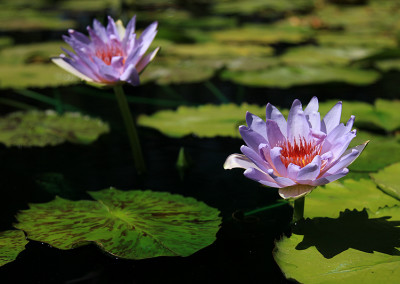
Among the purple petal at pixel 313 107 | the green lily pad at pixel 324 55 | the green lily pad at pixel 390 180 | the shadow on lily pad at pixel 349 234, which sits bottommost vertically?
the shadow on lily pad at pixel 349 234

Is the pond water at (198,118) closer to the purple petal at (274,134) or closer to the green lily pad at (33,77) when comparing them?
the green lily pad at (33,77)

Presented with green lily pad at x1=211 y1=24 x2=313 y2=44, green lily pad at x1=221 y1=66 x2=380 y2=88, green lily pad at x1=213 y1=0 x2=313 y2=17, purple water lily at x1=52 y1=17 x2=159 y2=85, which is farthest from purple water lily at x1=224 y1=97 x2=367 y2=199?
green lily pad at x1=213 y1=0 x2=313 y2=17

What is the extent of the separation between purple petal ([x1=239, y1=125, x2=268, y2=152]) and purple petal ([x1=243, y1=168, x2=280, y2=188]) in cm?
7

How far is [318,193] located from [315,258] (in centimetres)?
32

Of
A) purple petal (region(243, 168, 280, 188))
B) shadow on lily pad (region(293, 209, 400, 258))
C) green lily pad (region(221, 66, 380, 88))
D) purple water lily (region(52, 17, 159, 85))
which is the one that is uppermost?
purple water lily (region(52, 17, 159, 85))

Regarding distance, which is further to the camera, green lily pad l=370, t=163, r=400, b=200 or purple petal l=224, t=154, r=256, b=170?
green lily pad l=370, t=163, r=400, b=200

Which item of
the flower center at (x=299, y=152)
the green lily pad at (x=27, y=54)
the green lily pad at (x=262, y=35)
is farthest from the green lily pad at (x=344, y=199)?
the green lily pad at (x=262, y=35)

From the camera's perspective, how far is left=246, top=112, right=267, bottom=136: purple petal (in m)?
0.96

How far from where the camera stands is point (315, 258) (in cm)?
89

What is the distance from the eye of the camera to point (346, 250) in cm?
91

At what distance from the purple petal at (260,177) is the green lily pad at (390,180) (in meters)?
0.41

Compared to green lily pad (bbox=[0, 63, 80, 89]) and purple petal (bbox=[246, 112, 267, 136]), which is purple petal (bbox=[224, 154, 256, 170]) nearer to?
purple petal (bbox=[246, 112, 267, 136])

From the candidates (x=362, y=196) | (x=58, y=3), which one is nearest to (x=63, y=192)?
(x=362, y=196)

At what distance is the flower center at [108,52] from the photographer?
1.30m
